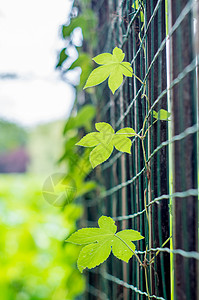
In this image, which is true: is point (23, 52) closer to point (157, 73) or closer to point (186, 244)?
point (157, 73)

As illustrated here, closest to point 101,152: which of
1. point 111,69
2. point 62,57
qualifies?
point 111,69

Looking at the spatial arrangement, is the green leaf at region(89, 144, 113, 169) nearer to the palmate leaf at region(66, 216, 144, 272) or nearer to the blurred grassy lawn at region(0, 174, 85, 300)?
the palmate leaf at region(66, 216, 144, 272)

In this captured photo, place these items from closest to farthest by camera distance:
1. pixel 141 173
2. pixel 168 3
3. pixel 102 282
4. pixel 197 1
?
pixel 197 1 → pixel 168 3 → pixel 141 173 → pixel 102 282

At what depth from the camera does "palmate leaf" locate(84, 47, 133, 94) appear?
56 cm

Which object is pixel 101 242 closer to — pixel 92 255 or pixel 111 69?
pixel 92 255

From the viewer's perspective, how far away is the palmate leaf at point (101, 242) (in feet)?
1.79

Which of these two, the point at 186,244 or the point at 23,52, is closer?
the point at 186,244

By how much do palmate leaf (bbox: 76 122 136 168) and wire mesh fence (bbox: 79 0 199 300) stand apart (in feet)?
0.14

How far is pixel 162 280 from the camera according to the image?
577mm

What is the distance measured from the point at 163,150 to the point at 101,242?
0.17m

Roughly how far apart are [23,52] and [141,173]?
2.45 metres

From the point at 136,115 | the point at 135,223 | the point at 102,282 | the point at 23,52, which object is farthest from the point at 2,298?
the point at 23,52

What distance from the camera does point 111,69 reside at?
1.87ft

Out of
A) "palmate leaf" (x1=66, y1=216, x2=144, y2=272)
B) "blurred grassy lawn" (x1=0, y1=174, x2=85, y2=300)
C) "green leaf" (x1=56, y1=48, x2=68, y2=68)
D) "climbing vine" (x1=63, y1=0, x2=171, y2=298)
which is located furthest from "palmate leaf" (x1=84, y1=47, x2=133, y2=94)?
"blurred grassy lawn" (x1=0, y1=174, x2=85, y2=300)
